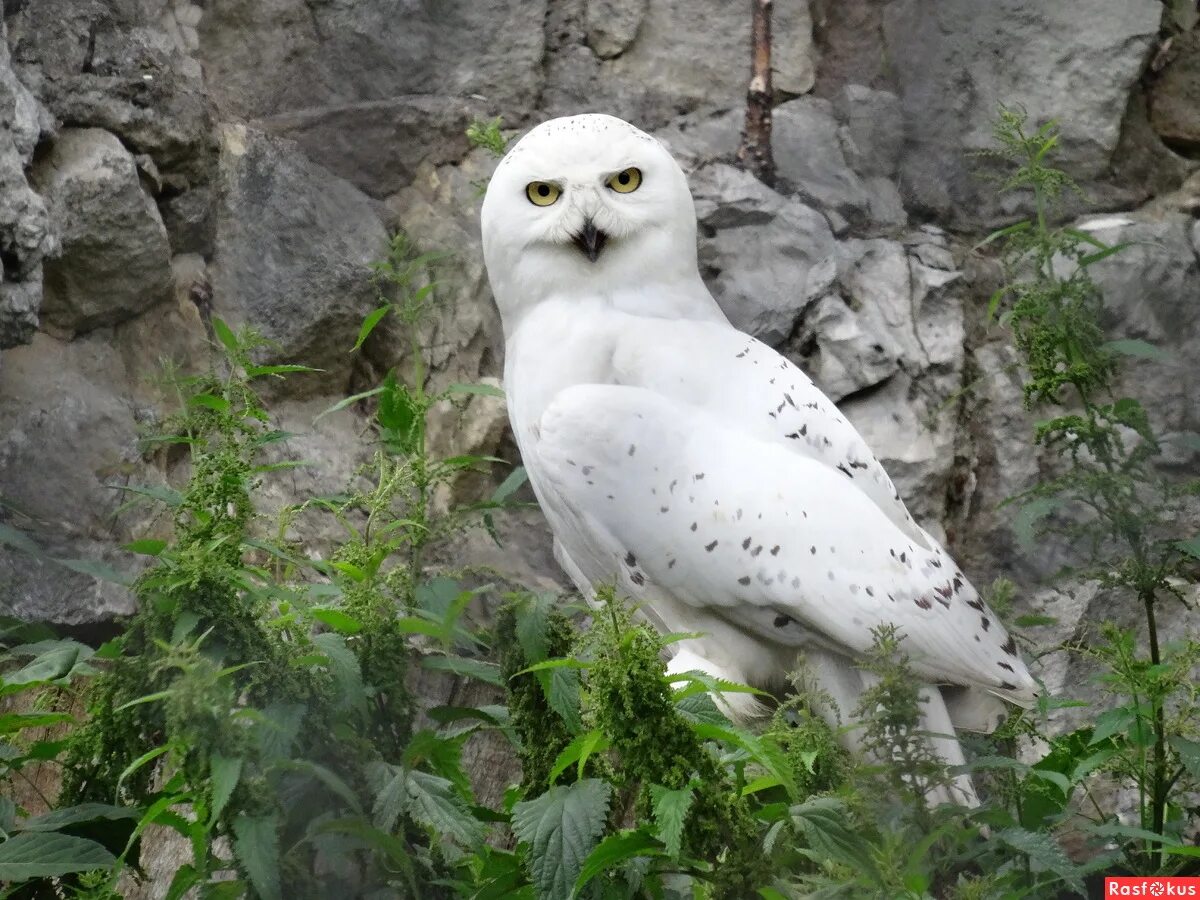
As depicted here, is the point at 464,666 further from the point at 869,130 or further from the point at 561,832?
the point at 869,130

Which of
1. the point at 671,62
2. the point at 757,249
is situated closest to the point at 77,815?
the point at 757,249

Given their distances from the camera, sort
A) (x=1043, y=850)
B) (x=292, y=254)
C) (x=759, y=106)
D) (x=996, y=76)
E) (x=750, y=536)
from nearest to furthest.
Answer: (x=1043, y=850)
(x=750, y=536)
(x=292, y=254)
(x=996, y=76)
(x=759, y=106)

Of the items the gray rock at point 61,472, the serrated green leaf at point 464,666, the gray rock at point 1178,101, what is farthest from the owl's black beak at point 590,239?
the gray rock at point 1178,101

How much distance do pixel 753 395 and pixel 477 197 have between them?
0.70 meters

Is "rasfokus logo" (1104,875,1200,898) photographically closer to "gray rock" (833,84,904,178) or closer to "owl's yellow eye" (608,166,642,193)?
"owl's yellow eye" (608,166,642,193)

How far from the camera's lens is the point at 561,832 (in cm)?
113

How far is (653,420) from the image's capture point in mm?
1981

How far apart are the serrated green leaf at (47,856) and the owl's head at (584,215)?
116 cm

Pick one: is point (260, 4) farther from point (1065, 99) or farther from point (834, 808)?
point (834, 808)

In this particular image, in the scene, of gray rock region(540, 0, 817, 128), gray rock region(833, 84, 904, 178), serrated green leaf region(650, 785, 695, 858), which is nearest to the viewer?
serrated green leaf region(650, 785, 695, 858)

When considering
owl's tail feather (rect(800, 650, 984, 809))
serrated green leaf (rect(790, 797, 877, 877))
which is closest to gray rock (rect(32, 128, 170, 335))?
owl's tail feather (rect(800, 650, 984, 809))

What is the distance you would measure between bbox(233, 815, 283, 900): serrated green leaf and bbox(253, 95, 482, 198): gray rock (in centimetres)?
156

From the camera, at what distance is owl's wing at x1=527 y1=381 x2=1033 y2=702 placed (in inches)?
74.0

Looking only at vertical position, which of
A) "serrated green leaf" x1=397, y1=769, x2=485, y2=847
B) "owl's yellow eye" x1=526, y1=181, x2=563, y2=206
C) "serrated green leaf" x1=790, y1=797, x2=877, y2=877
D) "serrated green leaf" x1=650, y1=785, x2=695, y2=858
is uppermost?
"owl's yellow eye" x1=526, y1=181, x2=563, y2=206
